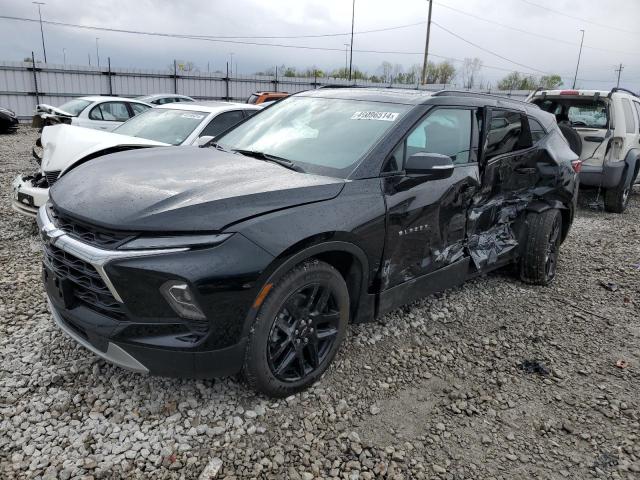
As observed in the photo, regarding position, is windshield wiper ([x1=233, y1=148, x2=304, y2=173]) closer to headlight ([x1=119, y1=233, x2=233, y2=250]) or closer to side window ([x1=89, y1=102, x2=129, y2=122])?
headlight ([x1=119, y1=233, x2=233, y2=250])

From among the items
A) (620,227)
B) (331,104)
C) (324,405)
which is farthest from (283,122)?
(620,227)

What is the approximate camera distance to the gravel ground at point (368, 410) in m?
2.37

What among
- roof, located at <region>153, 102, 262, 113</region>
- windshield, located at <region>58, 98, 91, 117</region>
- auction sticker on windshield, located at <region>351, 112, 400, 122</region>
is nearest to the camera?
auction sticker on windshield, located at <region>351, 112, 400, 122</region>

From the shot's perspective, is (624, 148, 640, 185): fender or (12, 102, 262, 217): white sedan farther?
(624, 148, 640, 185): fender

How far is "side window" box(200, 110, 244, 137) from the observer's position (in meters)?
6.33

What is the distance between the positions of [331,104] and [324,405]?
7.26ft

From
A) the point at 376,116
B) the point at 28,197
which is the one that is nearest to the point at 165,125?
the point at 28,197

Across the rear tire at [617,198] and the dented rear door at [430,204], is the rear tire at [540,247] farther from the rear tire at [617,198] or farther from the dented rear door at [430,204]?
the rear tire at [617,198]

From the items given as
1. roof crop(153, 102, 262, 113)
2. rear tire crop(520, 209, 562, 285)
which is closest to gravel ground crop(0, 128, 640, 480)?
rear tire crop(520, 209, 562, 285)

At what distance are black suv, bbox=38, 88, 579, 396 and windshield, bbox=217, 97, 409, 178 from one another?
0.01m

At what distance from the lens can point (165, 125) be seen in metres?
→ 6.52

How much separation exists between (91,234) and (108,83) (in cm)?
2330

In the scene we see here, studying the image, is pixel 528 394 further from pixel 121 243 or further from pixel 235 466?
pixel 121 243

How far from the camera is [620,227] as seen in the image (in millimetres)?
7500
